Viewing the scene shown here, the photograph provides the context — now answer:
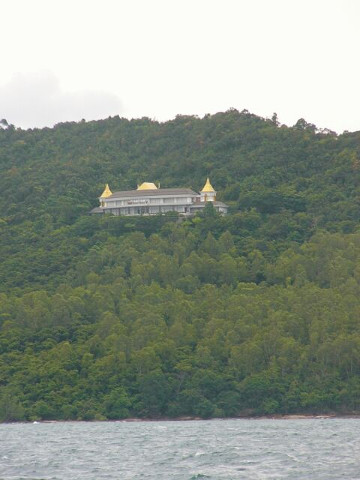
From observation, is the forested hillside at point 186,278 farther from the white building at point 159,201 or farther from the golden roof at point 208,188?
the white building at point 159,201

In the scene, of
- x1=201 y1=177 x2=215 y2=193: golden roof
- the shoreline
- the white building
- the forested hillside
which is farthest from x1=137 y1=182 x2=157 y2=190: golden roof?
the shoreline

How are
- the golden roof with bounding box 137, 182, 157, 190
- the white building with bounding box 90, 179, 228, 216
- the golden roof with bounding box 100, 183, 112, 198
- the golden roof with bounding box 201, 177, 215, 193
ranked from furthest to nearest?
the golden roof with bounding box 100, 183, 112, 198
the golden roof with bounding box 137, 182, 157, 190
the golden roof with bounding box 201, 177, 215, 193
the white building with bounding box 90, 179, 228, 216

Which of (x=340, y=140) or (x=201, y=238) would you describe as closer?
(x=201, y=238)

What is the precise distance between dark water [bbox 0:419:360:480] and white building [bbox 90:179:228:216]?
7533 centimetres

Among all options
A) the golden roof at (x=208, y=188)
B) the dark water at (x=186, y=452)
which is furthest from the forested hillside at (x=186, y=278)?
the dark water at (x=186, y=452)

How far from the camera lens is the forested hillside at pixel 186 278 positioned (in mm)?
101000

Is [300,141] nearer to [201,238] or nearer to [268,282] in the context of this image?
[201,238]

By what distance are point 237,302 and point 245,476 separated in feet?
214

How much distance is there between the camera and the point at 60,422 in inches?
3903

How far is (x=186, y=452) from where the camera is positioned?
6234cm

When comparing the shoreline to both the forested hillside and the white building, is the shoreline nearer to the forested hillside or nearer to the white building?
the forested hillside

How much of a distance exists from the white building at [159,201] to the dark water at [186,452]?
75.3 metres

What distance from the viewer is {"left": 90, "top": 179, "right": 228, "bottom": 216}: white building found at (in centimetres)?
15875

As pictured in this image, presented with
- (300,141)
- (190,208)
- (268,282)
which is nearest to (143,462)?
(268,282)
